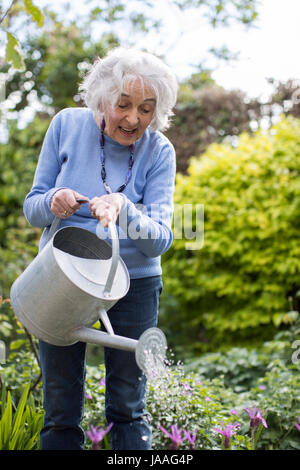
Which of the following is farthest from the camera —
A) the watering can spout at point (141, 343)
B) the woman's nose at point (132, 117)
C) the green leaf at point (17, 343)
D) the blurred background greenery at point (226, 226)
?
the blurred background greenery at point (226, 226)

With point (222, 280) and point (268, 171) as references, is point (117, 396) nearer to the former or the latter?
point (222, 280)

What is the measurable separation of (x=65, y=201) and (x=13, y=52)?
0.94 metres

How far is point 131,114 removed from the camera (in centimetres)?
159

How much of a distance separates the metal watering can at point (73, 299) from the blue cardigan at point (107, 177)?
0.53 ft

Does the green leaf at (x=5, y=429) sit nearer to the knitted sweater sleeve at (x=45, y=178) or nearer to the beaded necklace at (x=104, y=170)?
the knitted sweater sleeve at (x=45, y=178)

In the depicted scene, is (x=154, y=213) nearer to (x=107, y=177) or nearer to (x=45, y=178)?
(x=107, y=177)

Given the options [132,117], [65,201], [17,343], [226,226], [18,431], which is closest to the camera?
[65,201]

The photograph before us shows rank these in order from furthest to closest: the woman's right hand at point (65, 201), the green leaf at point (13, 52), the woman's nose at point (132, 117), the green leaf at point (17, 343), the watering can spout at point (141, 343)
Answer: the green leaf at point (17, 343), the green leaf at point (13, 52), the woman's nose at point (132, 117), the woman's right hand at point (65, 201), the watering can spout at point (141, 343)

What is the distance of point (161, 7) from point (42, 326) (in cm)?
487

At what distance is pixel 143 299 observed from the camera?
1734 mm

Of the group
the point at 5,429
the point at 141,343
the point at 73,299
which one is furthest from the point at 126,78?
the point at 5,429

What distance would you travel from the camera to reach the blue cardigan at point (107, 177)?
5.43ft

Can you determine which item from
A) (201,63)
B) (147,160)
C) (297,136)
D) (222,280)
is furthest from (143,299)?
(201,63)

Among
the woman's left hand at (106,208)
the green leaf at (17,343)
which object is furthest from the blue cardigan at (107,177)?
the green leaf at (17,343)
